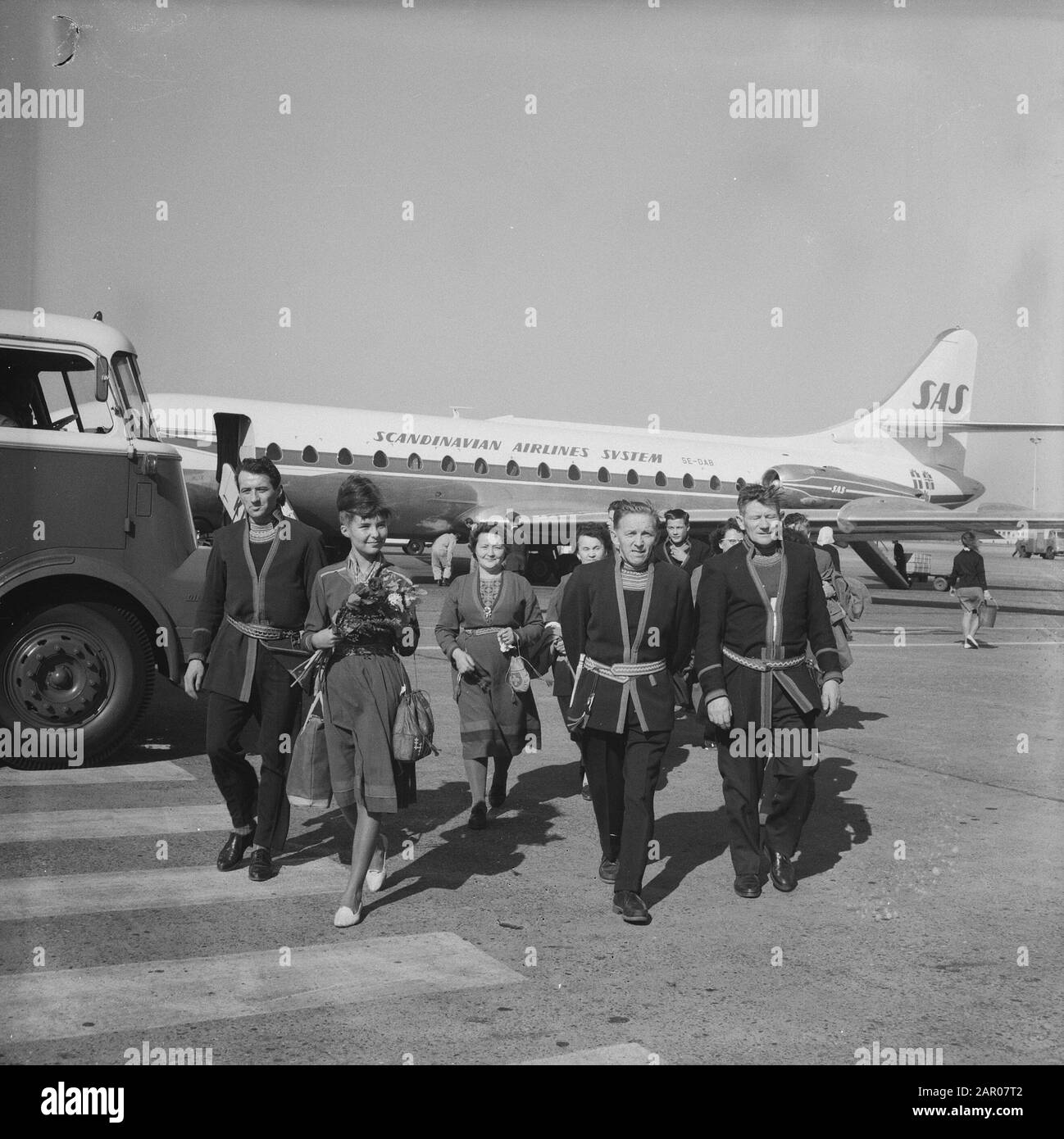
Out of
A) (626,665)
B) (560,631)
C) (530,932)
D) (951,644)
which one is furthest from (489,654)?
(951,644)

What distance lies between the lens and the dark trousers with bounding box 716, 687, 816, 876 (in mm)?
5793

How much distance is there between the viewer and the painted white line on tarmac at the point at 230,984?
4.02 metres

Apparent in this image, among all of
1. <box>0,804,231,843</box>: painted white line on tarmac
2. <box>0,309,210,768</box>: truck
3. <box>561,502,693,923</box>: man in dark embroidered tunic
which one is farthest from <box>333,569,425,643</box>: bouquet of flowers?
<box>0,309,210,768</box>: truck

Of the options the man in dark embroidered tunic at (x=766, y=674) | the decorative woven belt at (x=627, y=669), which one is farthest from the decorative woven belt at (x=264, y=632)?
the man in dark embroidered tunic at (x=766, y=674)

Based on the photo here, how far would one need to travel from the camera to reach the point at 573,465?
89.5ft

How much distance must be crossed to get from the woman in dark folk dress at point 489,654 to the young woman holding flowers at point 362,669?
1321 millimetres

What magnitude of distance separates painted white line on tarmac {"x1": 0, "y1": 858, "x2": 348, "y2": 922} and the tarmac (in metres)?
0.02

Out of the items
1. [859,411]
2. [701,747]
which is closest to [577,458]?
[859,411]

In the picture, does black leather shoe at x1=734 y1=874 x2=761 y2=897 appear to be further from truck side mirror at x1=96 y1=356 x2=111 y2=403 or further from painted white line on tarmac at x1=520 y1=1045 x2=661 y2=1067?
truck side mirror at x1=96 y1=356 x2=111 y2=403

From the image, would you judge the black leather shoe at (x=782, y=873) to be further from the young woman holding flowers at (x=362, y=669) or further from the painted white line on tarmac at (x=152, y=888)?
the painted white line on tarmac at (x=152, y=888)

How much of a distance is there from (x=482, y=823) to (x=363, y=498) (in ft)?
7.43

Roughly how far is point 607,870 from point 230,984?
213 centimetres

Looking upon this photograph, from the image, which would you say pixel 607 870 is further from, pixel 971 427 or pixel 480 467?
pixel 971 427
